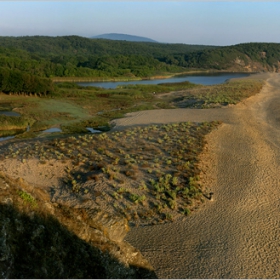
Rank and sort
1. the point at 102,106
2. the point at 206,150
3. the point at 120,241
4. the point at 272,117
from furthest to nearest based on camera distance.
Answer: the point at 102,106 → the point at 272,117 → the point at 206,150 → the point at 120,241

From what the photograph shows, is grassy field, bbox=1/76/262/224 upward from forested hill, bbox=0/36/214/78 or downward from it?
downward

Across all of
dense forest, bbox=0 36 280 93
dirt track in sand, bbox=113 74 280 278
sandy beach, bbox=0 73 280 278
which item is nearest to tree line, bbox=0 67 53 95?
dense forest, bbox=0 36 280 93

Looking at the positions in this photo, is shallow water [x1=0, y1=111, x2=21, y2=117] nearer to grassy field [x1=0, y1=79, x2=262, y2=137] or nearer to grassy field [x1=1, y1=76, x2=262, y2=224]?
grassy field [x1=0, y1=79, x2=262, y2=137]

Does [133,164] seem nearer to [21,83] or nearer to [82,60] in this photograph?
[21,83]

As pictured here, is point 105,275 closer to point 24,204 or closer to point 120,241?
point 120,241

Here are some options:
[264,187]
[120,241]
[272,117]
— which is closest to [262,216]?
[264,187]

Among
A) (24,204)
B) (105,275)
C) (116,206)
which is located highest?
(24,204)

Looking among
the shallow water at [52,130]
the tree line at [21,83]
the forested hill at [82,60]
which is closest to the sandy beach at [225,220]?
the shallow water at [52,130]
